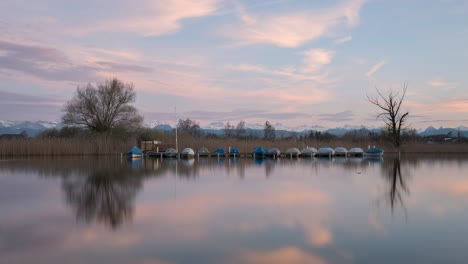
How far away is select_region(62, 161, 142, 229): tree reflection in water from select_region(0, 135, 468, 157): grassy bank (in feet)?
68.4

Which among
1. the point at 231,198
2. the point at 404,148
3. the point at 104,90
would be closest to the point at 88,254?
the point at 231,198

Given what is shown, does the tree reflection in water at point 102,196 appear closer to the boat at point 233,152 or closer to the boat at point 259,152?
the boat at point 259,152

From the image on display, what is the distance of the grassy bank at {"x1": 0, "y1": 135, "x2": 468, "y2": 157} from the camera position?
121 ft

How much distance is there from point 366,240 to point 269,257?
191 centimetres

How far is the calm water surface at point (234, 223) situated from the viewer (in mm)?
6512

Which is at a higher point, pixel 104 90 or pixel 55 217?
pixel 104 90

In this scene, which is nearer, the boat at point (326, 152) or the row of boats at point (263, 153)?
the row of boats at point (263, 153)

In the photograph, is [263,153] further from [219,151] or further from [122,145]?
[122,145]

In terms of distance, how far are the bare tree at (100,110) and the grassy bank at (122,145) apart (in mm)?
3186

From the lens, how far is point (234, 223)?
8742mm

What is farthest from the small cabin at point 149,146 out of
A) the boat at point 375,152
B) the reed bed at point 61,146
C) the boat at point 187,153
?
the boat at point 375,152

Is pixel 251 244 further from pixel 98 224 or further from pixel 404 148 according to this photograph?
pixel 404 148

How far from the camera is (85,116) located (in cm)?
4528

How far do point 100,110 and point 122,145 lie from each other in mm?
6392
